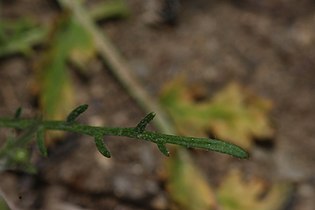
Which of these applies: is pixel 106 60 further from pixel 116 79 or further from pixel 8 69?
pixel 8 69

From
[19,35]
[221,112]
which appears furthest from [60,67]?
[221,112]

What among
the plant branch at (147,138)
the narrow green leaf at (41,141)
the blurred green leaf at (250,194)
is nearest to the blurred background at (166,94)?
the blurred green leaf at (250,194)

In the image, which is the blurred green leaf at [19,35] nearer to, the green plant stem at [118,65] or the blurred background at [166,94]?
the blurred background at [166,94]

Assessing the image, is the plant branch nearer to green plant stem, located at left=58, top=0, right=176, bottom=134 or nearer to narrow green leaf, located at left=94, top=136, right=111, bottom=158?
narrow green leaf, located at left=94, top=136, right=111, bottom=158

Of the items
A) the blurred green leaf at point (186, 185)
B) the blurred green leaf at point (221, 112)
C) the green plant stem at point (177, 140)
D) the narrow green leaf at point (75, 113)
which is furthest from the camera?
the blurred green leaf at point (221, 112)

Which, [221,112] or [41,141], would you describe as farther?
[221,112]

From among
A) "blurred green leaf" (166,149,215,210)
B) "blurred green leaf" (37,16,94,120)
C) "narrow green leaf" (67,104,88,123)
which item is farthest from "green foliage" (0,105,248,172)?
"blurred green leaf" (166,149,215,210)

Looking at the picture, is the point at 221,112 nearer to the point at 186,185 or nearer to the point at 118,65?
the point at 186,185
